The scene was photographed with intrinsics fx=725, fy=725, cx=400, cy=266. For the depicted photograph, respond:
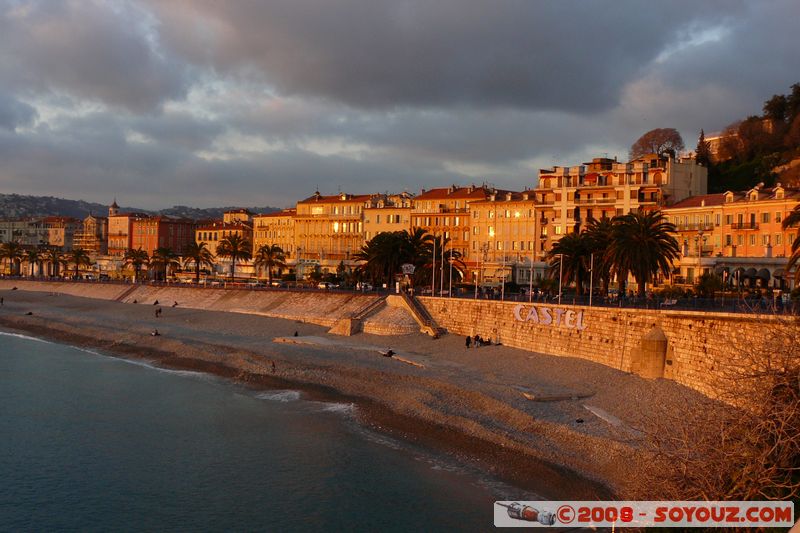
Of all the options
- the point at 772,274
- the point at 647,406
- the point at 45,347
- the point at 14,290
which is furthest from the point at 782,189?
the point at 14,290

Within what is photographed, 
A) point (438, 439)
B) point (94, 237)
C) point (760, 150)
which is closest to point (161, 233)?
point (94, 237)

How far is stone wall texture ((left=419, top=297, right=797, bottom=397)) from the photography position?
31938mm

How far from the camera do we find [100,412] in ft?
130

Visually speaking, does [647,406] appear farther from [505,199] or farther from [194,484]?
[505,199]

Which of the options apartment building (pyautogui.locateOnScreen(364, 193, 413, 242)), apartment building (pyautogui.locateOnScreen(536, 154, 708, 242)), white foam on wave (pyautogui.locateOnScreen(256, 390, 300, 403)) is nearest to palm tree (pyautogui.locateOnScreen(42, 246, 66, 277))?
apartment building (pyautogui.locateOnScreen(364, 193, 413, 242))

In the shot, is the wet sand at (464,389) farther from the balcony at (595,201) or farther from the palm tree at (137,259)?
the palm tree at (137,259)

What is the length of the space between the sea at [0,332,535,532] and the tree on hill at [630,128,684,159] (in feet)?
274

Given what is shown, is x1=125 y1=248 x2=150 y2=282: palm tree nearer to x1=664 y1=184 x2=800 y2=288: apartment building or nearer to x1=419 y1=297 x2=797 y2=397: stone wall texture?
x1=419 y1=297 x2=797 y2=397: stone wall texture

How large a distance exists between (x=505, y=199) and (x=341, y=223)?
31.5 metres

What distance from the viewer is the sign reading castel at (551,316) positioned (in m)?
45.4

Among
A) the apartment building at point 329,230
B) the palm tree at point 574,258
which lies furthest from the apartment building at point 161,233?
the palm tree at point 574,258

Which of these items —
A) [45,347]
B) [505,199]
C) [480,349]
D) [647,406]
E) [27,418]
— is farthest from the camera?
[505,199]

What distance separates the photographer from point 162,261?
417ft

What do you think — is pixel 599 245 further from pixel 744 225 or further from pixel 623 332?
pixel 744 225
